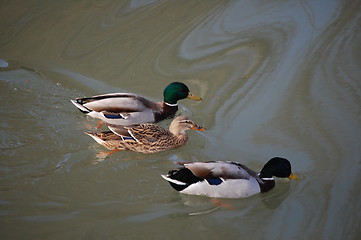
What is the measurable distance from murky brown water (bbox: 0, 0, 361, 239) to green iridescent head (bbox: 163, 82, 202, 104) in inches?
11.3

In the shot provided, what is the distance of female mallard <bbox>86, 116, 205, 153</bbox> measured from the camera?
599cm

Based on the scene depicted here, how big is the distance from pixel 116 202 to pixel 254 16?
5222 mm

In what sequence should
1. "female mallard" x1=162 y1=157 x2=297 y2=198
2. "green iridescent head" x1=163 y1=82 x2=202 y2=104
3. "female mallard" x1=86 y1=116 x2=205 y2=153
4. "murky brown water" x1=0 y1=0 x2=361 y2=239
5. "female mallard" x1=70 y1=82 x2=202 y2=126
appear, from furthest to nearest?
"green iridescent head" x1=163 y1=82 x2=202 y2=104, "female mallard" x1=70 y1=82 x2=202 y2=126, "female mallard" x1=86 y1=116 x2=205 y2=153, "female mallard" x1=162 y1=157 x2=297 y2=198, "murky brown water" x1=0 y1=0 x2=361 y2=239

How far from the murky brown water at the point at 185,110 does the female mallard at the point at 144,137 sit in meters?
0.14

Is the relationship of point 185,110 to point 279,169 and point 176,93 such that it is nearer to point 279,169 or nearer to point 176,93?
point 176,93

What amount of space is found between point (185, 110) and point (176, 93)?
0.36m

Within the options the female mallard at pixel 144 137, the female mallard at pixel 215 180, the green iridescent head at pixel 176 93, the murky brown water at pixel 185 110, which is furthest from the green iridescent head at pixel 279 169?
the green iridescent head at pixel 176 93

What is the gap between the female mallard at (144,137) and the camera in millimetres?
5992

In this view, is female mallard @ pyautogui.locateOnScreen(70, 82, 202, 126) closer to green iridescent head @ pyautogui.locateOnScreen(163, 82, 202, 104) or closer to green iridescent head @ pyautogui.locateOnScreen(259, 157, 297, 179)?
green iridescent head @ pyautogui.locateOnScreen(163, 82, 202, 104)

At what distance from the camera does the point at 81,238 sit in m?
4.22

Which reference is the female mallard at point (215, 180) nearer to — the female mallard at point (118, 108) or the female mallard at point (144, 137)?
the female mallard at point (144, 137)

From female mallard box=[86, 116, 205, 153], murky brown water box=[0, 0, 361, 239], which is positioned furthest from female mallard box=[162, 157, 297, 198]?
female mallard box=[86, 116, 205, 153]

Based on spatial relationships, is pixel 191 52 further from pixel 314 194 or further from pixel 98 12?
pixel 314 194

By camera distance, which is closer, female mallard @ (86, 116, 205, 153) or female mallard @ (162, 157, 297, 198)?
female mallard @ (162, 157, 297, 198)
